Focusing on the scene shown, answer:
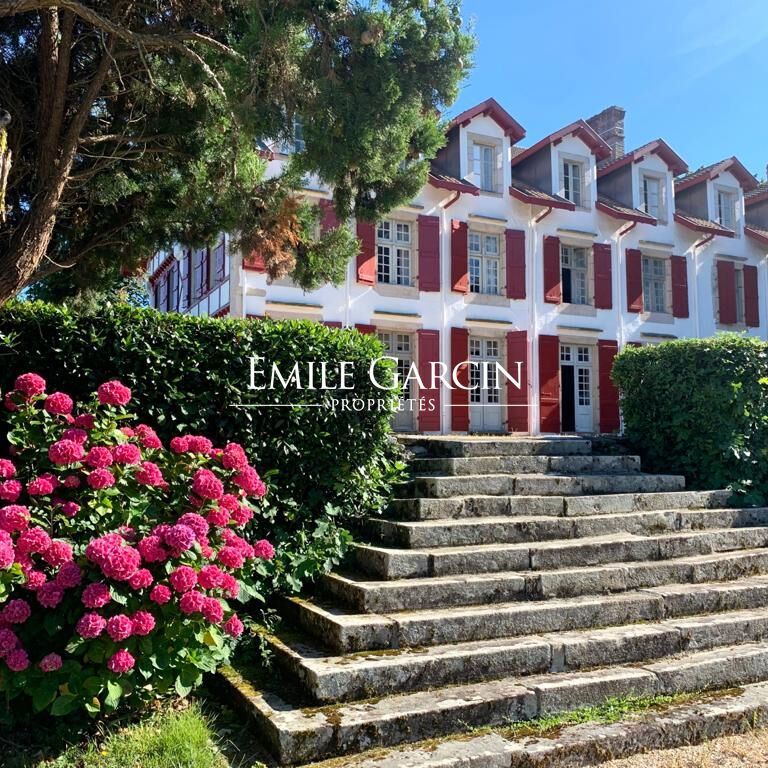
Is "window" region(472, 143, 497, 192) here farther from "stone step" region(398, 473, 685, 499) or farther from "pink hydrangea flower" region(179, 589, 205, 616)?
"pink hydrangea flower" region(179, 589, 205, 616)

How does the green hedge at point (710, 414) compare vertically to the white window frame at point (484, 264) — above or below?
below

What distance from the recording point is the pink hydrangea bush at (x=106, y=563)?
3.19 m

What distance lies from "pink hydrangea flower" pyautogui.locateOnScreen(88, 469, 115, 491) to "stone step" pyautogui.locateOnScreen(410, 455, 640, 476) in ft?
11.5

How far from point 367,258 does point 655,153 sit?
8964mm

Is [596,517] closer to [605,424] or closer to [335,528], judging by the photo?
[335,528]

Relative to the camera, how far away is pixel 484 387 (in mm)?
16141

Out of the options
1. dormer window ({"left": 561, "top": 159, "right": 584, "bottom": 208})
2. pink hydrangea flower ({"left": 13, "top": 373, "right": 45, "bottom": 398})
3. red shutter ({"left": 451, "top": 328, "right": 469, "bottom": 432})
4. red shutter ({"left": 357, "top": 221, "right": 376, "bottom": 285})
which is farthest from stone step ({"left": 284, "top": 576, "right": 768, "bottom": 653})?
dormer window ({"left": 561, "top": 159, "right": 584, "bottom": 208})

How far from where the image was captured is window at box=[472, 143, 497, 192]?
16.4 meters

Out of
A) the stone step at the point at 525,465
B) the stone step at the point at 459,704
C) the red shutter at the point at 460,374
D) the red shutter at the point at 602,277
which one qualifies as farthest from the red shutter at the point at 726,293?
the stone step at the point at 459,704

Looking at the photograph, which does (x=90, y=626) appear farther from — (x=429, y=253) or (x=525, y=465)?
(x=429, y=253)

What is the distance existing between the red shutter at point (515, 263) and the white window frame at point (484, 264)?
0.85 feet

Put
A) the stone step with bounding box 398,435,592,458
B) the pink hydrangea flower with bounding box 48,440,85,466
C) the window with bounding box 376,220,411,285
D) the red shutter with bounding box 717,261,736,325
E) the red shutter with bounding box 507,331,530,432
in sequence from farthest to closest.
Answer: the red shutter with bounding box 717,261,736,325 < the red shutter with bounding box 507,331,530,432 < the window with bounding box 376,220,411,285 < the stone step with bounding box 398,435,592,458 < the pink hydrangea flower with bounding box 48,440,85,466

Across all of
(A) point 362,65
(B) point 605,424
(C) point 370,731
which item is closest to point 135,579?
(C) point 370,731

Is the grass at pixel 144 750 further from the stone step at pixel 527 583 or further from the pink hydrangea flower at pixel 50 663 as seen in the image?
the stone step at pixel 527 583
